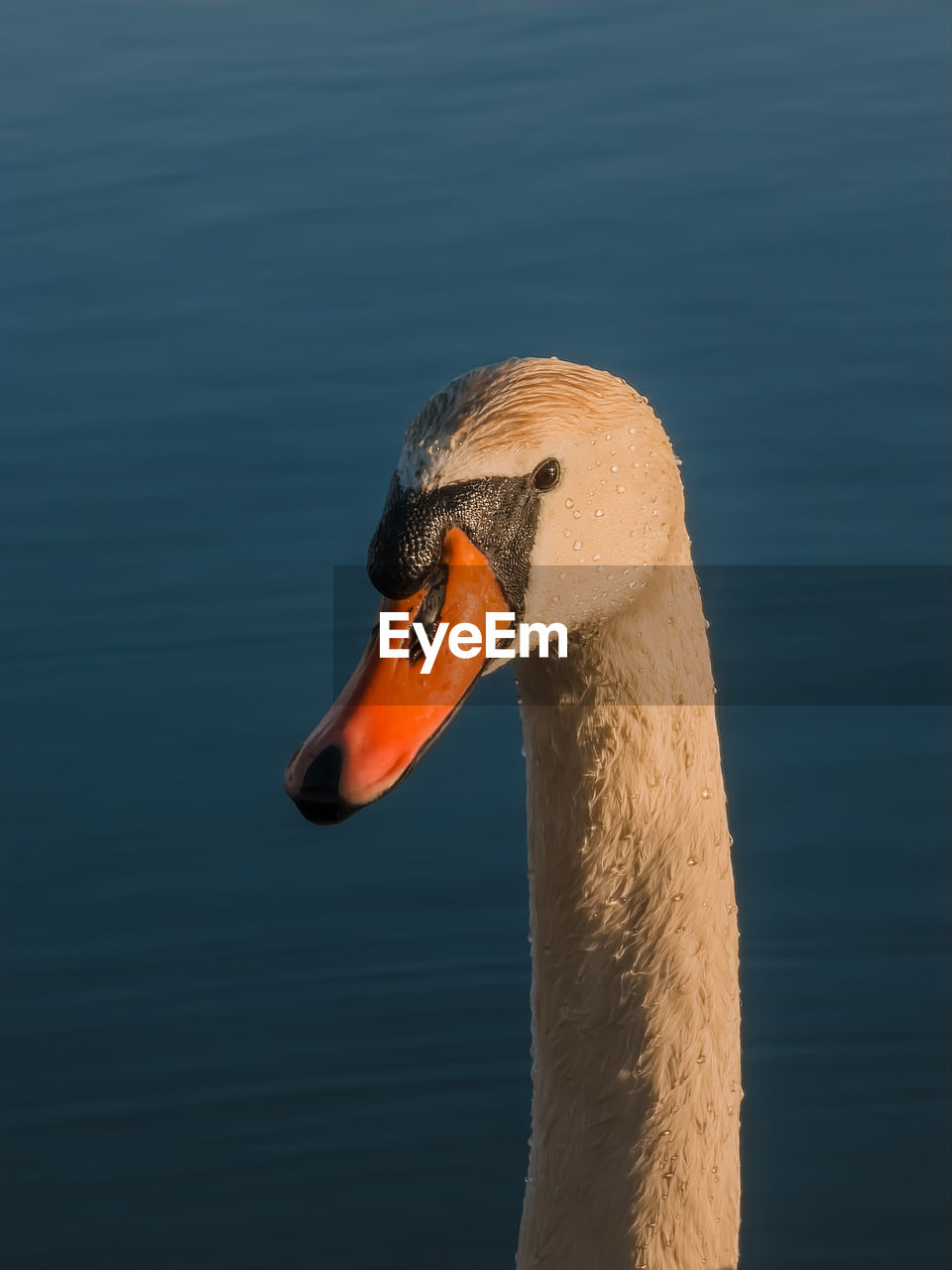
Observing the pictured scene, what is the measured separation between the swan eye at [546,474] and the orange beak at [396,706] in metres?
0.16

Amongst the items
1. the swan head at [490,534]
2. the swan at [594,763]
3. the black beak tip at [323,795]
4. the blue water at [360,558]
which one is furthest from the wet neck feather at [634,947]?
the blue water at [360,558]

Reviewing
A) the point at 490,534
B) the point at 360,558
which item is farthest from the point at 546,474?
the point at 360,558

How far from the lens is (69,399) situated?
1034cm

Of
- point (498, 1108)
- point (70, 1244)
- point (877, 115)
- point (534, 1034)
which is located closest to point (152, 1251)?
point (70, 1244)

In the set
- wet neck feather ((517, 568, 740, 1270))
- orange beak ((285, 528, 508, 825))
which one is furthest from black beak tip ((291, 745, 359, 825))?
wet neck feather ((517, 568, 740, 1270))

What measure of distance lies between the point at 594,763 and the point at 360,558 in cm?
554

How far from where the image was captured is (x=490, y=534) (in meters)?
3.01

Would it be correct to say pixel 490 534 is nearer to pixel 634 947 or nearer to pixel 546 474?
pixel 546 474

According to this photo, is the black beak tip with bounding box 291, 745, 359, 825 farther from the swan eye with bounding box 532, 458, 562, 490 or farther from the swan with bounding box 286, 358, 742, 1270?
the swan eye with bounding box 532, 458, 562, 490

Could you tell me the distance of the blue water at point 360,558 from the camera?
20.2ft

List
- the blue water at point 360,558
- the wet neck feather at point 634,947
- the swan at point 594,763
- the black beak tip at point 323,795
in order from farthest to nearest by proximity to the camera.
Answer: the blue water at point 360,558, the wet neck feather at point 634,947, the swan at point 594,763, the black beak tip at point 323,795

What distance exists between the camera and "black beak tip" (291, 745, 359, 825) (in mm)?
2844

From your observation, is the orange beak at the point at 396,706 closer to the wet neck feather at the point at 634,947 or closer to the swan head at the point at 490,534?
the swan head at the point at 490,534

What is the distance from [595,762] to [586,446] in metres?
0.58
